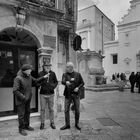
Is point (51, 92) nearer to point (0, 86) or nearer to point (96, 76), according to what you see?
point (0, 86)

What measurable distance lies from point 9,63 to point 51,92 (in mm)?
1834

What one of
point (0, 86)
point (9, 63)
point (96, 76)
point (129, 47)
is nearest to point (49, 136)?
point (0, 86)

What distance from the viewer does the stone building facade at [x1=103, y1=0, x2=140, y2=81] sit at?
24047 millimetres

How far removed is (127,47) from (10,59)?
22061mm

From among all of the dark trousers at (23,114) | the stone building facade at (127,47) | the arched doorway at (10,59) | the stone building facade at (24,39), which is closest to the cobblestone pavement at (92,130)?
the dark trousers at (23,114)

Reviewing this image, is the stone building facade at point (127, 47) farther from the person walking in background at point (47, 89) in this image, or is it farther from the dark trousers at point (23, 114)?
the dark trousers at point (23, 114)

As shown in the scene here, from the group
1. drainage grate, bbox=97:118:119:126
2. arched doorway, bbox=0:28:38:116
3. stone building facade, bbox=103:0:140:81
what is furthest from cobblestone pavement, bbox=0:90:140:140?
stone building facade, bbox=103:0:140:81

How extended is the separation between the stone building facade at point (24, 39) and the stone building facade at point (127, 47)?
20099 mm

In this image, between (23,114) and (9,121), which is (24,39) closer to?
(23,114)

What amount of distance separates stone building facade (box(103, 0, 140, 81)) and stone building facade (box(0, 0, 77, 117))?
20099mm

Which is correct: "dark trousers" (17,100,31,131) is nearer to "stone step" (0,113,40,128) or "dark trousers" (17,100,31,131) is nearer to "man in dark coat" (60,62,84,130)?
"stone step" (0,113,40,128)

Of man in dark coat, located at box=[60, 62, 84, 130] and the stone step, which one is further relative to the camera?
the stone step

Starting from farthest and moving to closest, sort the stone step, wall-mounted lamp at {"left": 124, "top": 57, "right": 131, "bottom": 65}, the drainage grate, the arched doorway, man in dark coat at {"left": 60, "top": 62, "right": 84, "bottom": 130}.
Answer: wall-mounted lamp at {"left": 124, "top": 57, "right": 131, "bottom": 65} → the drainage grate → the arched doorway → the stone step → man in dark coat at {"left": 60, "top": 62, "right": 84, "bottom": 130}

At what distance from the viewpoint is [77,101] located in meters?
5.12
